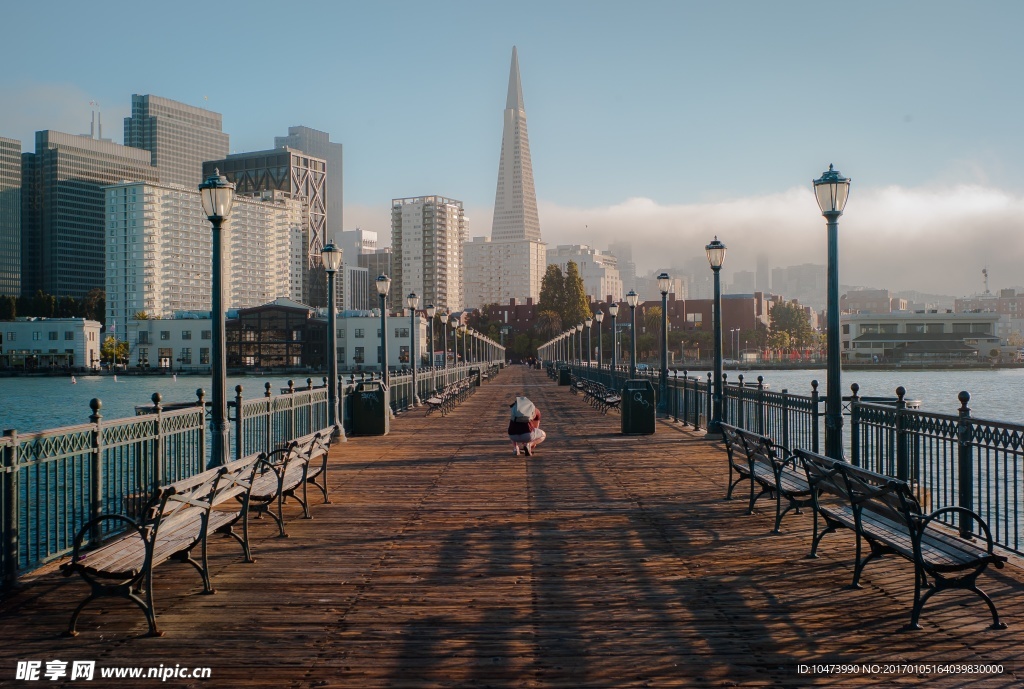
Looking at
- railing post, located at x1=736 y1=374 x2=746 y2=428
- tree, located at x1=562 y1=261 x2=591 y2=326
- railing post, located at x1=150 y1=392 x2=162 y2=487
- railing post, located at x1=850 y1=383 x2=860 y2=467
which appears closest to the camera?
railing post, located at x1=150 y1=392 x2=162 y2=487

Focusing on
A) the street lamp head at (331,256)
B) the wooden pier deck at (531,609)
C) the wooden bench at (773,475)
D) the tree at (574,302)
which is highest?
the tree at (574,302)

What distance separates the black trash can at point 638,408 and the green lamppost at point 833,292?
26.3 ft

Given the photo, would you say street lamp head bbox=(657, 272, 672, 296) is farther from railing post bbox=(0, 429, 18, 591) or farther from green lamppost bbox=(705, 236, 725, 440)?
railing post bbox=(0, 429, 18, 591)

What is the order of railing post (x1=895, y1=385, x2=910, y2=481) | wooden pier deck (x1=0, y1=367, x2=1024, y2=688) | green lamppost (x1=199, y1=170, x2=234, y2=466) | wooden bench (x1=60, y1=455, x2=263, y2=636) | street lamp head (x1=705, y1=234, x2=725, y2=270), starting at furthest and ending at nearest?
street lamp head (x1=705, y1=234, x2=725, y2=270)
green lamppost (x1=199, y1=170, x2=234, y2=466)
railing post (x1=895, y1=385, x2=910, y2=481)
wooden bench (x1=60, y1=455, x2=263, y2=636)
wooden pier deck (x1=0, y1=367, x2=1024, y2=688)

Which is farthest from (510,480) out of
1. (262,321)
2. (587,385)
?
(262,321)

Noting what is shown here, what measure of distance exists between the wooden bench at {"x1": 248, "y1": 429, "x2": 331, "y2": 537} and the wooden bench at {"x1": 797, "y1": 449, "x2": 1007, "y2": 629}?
17.5 ft

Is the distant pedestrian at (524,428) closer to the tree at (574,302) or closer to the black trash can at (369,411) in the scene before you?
the black trash can at (369,411)

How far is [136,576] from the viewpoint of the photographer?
19.0 feet

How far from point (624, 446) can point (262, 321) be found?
135 metres

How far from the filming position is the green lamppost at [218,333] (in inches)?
412

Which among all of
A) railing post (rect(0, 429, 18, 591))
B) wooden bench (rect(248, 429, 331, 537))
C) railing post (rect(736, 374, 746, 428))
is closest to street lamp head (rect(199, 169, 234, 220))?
wooden bench (rect(248, 429, 331, 537))

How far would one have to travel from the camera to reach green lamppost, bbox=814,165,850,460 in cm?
1103

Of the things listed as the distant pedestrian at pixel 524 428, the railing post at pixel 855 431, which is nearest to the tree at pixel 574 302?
the distant pedestrian at pixel 524 428

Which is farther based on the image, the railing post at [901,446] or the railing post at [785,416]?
the railing post at [785,416]
